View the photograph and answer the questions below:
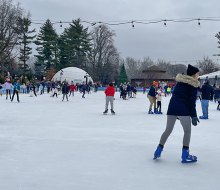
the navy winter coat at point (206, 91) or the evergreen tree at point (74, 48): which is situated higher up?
the evergreen tree at point (74, 48)

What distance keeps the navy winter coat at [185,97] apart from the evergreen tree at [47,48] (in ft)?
174

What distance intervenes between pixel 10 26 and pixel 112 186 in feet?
115

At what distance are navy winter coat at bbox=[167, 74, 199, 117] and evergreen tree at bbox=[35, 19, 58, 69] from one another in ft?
174

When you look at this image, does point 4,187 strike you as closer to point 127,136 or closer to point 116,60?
point 127,136

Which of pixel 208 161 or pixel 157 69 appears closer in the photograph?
pixel 208 161

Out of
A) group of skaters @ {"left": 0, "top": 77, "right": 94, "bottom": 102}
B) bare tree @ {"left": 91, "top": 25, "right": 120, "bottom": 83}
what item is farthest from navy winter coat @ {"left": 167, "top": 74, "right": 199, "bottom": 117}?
bare tree @ {"left": 91, "top": 25, "right": 120, "bottom": 83}

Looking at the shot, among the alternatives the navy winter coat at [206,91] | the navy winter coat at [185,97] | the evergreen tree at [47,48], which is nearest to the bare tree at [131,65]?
the evergreen tree at [47,48]

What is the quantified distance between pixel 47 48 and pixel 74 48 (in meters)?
5.10

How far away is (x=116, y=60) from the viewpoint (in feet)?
197

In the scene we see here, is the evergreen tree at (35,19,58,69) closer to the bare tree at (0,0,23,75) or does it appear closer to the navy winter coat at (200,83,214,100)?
the bare tree at (0,0,23,75)

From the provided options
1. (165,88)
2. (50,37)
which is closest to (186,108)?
(165,88)

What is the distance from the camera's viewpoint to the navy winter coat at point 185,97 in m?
4.46

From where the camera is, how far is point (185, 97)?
4.48 meters

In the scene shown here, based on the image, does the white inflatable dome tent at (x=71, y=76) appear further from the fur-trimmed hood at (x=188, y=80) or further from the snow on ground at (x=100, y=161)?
the fur-trimmed hood at (x=188, y=80)
